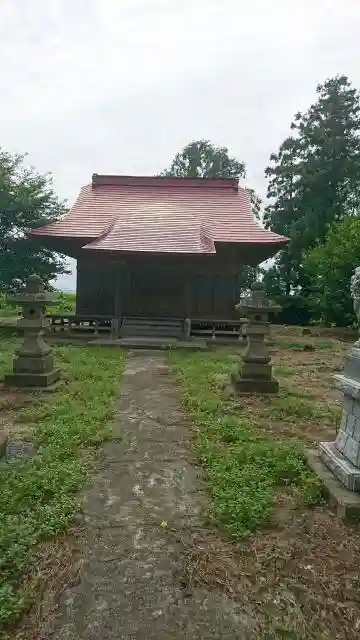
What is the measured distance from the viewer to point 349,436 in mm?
3621

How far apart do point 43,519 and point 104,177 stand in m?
18.1

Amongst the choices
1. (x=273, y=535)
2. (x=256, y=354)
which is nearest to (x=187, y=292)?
(x=256, y=354)

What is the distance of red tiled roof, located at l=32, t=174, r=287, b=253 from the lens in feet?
45.0

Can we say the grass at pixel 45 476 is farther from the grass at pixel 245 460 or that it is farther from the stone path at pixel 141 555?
the grass at pixel 245 460

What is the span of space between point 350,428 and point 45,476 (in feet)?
8.33

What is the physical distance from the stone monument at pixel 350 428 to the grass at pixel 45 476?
209 centimetres

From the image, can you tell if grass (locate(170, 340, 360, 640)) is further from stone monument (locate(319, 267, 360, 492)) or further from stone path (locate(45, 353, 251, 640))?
stone monument (locate(319, 267, 360, 492))

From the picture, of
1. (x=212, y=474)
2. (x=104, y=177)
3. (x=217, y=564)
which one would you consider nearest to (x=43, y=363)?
(x=212, y=474)

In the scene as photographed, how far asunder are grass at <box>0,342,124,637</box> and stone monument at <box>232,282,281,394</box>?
2.10 meters

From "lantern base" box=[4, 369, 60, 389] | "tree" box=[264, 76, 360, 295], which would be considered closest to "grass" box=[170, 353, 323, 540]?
"lantern base" box=[4, 369, 60, 389]

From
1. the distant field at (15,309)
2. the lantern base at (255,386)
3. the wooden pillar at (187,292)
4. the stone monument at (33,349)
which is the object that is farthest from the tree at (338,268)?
the stone monument at (33,349)

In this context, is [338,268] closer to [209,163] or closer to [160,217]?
[160,217]

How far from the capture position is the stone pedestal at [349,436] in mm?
3400

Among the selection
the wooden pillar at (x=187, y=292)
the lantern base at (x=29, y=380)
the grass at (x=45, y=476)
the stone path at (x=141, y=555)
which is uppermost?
the wooden pillar at (x=187, y=292)
